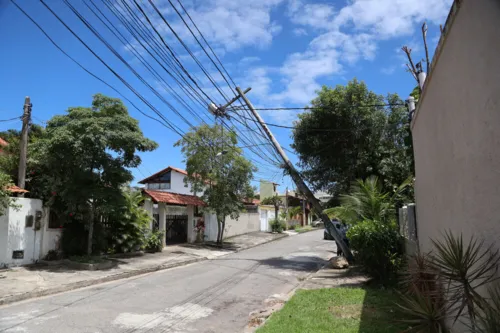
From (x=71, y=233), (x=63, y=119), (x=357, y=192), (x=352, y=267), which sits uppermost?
(x=63, y=119)

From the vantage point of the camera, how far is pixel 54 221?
14688mm

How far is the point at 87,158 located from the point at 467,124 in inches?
494

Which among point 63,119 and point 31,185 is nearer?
point 63,119

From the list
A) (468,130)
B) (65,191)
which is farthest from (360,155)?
(468,130)

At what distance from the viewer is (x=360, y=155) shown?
16.2 meters

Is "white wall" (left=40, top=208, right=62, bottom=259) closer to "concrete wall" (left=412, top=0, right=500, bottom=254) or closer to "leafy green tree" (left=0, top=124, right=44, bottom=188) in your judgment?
"leafy green tree" (left=0, top=124, right=44, bottom=188)

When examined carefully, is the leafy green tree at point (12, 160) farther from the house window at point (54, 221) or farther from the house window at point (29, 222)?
the house window at point (29, 222)

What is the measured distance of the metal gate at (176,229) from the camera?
22995mm

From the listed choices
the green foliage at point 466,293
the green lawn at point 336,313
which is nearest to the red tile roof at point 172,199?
the green lawn at point 336,313

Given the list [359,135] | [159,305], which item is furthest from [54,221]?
[359,135]

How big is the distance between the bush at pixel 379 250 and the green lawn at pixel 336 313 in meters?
0.78

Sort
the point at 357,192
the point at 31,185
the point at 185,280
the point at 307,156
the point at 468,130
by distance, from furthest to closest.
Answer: the point at 307,156, the point at 31,185, the point at 357,192, the point at 185,280, the point at 468,130

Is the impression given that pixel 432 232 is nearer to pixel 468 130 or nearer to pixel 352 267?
pixel 468 130

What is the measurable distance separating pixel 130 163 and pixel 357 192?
330 inches
